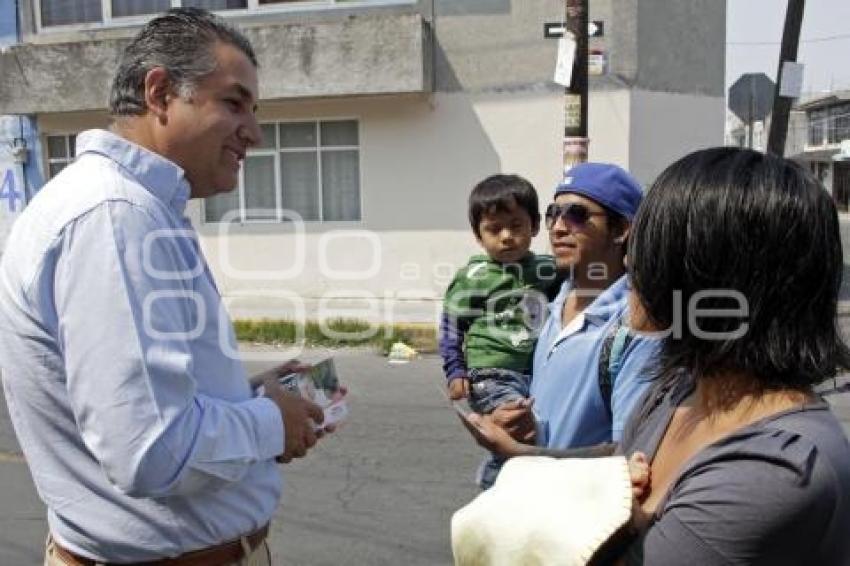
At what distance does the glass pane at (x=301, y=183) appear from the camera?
11.9m

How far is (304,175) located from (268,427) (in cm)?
1047

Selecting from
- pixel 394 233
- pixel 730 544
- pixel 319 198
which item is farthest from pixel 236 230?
pixel 730 544

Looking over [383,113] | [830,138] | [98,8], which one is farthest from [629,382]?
[830,138]

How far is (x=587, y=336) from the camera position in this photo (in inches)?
88.7

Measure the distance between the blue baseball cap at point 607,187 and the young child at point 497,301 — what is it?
0.85m

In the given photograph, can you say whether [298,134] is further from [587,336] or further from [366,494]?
[587,336]

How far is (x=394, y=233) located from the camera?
1150cm

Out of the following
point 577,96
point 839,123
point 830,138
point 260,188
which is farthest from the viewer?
point 830,138

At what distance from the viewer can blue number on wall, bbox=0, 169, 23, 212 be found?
513 inches

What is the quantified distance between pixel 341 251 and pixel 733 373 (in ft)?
34.9

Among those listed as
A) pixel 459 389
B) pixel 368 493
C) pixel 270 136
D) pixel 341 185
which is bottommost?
pixel 368 493

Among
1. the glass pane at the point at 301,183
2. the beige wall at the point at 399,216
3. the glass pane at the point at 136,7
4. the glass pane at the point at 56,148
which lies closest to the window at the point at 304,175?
the glass pane at the point at 301,183

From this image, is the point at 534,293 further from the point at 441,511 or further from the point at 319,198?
the point at 319,198

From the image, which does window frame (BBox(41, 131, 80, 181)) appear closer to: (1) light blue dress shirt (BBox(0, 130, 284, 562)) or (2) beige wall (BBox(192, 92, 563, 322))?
(2) beige wall (BBox(192, 92, 563, 322))
